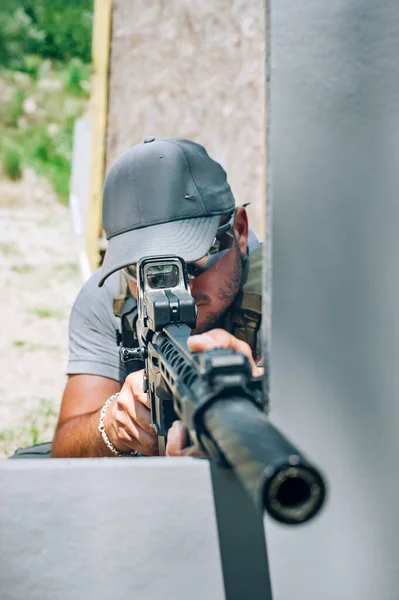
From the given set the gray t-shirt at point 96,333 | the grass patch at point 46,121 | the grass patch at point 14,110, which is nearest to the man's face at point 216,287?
the gray t-shirt at point 96,333

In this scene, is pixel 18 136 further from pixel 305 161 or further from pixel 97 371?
pixel 305 161

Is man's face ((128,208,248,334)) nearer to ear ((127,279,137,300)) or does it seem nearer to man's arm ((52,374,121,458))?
ear ((127,279,137,300))

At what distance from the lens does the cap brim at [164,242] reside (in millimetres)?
1981

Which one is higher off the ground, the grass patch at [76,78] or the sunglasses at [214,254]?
the grass patch at [76,78]

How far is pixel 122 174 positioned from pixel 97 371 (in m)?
0.69

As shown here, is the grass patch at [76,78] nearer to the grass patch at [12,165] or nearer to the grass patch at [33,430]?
the grass patch at [12,165]

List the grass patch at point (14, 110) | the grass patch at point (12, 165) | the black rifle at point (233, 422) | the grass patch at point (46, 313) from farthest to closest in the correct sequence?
the grass patch at point (14, 110), the grass patch at point (12, 165), the grass patch at point (46, 313), the black rifle at point (233, 422)

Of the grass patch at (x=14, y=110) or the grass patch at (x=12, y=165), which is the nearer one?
the grass patch at (x=12, y=165)

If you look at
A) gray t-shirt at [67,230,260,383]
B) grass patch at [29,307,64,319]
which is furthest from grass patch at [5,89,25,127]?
gray t-shirt at [67,230,260,383]

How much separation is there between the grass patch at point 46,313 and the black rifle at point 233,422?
4.40m

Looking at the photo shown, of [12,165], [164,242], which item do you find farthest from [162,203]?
[12,165]

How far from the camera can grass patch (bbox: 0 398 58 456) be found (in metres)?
3.68

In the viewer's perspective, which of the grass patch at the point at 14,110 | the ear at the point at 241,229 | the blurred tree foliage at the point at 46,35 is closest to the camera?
the ear at the point at 241,229

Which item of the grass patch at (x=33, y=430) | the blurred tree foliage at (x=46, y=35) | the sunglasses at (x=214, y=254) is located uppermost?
the blurred tree foliage at (x=46, y=35)
